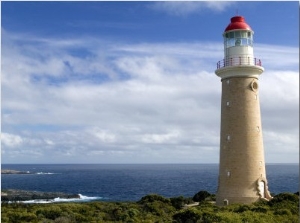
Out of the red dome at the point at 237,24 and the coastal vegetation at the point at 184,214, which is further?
the red dome at the point at 237,24

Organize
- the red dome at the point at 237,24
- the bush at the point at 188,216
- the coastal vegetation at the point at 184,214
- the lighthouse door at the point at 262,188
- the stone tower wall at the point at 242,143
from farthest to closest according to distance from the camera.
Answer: the red dome at the point at 237,24
the lighthouse door at the point at 262,188
the stone tower wall at the point at 242,143
the bush at the point at 188,216
the coastal vegetation at the point at 184,214

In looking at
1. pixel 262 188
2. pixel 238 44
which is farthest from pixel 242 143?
pixel 238 44

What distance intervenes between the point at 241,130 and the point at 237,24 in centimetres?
561

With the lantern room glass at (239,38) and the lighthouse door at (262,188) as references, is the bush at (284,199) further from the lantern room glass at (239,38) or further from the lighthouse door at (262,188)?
the lantern room glass at (239,38)

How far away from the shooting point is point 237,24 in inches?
779

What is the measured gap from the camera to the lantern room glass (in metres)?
19.8

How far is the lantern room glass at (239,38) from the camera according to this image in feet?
65.0

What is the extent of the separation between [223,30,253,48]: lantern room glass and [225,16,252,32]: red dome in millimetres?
224

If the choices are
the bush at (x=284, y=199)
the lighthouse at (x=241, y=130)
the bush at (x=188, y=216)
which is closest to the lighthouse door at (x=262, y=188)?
the lighthouse at (x=241, y=130)

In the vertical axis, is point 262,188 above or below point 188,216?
above

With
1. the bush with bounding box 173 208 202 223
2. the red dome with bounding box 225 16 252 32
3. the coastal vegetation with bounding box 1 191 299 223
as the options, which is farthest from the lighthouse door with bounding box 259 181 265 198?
the red dome with bounding box 225 16 252 32

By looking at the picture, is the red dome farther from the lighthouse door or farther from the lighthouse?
the lighthouse door

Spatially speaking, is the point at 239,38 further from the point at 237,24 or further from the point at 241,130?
the point at 241,130

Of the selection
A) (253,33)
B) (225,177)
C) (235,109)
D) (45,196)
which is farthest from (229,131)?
(45,196)
